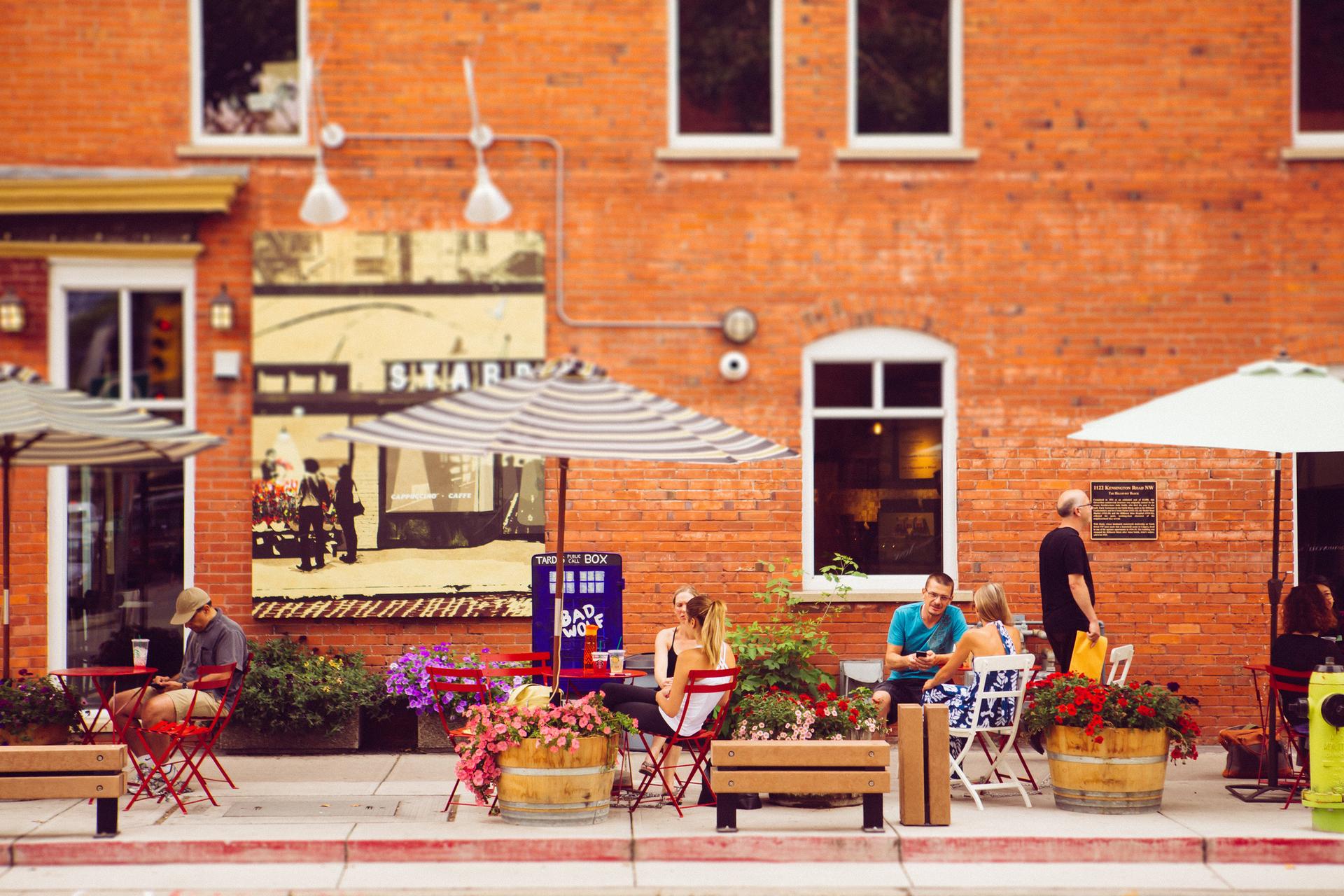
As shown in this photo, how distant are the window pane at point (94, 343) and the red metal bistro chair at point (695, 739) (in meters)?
5.53

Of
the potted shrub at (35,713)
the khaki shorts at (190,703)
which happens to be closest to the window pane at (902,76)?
the khaki shorts at (190,703)

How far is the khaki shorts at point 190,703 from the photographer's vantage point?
29.3ft

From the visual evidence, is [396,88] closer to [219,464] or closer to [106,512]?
[219,464]

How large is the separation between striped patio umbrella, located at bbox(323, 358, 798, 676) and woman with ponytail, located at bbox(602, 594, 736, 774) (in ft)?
2.09

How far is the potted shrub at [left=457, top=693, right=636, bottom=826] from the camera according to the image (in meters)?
7.82

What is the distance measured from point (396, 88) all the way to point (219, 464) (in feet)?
10.6

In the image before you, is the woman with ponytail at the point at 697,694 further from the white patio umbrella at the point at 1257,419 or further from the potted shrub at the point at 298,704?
the potted shrub at the point at 298,704

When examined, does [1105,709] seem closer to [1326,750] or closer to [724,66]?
[1326,750]

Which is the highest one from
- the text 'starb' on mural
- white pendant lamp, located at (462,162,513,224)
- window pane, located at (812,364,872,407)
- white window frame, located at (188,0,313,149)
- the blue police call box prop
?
white window frame, located at (188,0,313,149)

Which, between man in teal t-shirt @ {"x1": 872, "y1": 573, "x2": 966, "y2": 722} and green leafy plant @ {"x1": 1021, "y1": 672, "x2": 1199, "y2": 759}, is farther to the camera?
man in teal t-shirt @ {"x1": 872, "y1": 573, "x2": 966, "y2": 722}

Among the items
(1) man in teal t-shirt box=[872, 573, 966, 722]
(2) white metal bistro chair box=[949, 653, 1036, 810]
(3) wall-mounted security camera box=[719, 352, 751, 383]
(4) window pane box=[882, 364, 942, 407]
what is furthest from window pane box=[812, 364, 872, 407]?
(2) white metal bistro chair box=[949, 653, 1036, 810]

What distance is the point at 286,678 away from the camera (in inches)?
407

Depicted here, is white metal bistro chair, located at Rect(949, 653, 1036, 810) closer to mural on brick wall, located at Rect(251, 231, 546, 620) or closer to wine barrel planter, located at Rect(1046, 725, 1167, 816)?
wine barrel planter, located at Rect(1046, 725, 1167, 816)

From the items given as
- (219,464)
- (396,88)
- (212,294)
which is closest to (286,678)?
(219,464)
